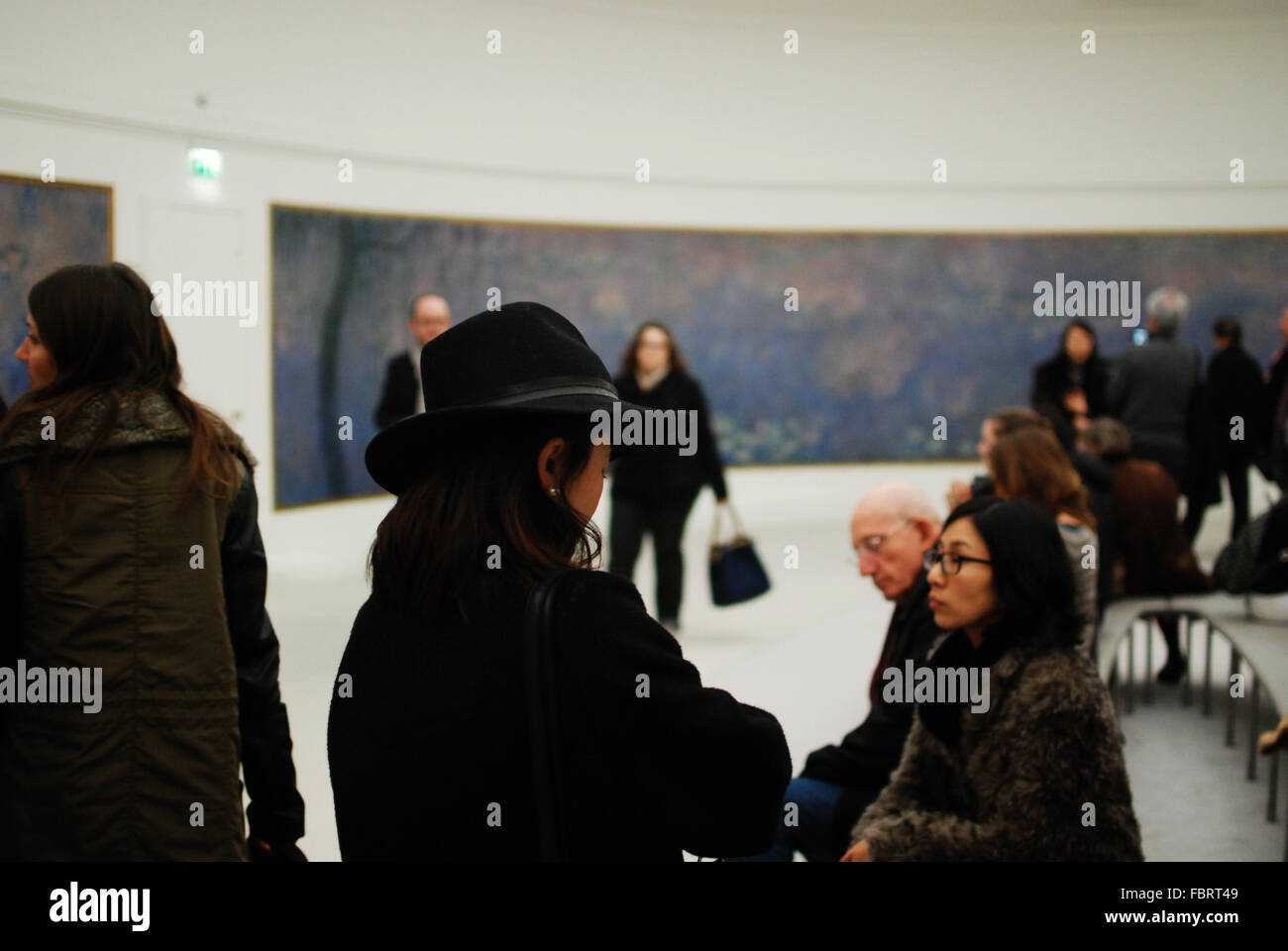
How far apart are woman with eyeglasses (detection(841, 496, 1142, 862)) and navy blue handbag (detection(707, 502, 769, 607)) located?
3743 millimetres

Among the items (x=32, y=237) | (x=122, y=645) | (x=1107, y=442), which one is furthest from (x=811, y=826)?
(x=32, y=237)

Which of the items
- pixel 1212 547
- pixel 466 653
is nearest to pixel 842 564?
pixel 1212 547

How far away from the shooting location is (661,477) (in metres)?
7.76

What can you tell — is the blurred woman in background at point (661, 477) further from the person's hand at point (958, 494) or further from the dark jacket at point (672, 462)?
the person's hand at point (958, 494)

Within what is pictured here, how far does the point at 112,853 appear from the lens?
2619 millimetres

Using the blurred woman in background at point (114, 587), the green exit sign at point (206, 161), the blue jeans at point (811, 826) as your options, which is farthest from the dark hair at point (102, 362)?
the green exit sign at point (206, 161)

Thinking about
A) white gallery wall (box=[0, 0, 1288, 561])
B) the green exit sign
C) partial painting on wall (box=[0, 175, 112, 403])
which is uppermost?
white gallery wall (box=[0, 0, 1288, 561])

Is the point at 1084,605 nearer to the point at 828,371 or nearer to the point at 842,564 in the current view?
the point at 842,564

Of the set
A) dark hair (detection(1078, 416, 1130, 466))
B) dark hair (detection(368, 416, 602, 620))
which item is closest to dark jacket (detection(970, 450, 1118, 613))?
dark hair (detection(1078, 416, 1130, 466))

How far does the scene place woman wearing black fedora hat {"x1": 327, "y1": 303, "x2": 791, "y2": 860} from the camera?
4.85ft

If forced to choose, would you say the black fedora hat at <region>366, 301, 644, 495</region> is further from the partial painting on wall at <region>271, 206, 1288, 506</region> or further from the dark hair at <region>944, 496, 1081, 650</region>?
the partial painting on wall at <region>271, 206, 1288, 506</region>

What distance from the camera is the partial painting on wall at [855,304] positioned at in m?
13.6

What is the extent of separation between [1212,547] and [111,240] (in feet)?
33.2

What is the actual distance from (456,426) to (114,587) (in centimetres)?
132
